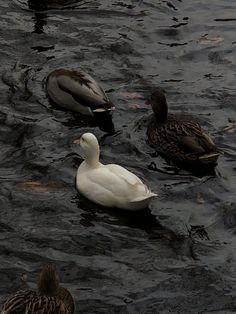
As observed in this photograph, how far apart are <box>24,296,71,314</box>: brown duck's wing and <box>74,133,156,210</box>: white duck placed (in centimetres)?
207

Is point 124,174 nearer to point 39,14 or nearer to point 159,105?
point 159,105

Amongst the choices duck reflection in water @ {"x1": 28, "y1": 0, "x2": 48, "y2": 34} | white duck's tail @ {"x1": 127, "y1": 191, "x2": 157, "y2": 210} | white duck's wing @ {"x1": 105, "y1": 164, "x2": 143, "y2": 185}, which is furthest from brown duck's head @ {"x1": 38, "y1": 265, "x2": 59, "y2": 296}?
duck reflection in water @ {"x1": 28, "y1": 0, "x2": 48, "y2": 34}

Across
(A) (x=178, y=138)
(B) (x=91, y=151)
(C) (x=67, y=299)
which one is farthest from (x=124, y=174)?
(C) (x=67, y=299)

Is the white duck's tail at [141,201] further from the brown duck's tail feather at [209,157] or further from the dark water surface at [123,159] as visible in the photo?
the brown duck's tail feather at [209,157]

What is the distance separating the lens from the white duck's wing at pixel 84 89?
1112 centimetres

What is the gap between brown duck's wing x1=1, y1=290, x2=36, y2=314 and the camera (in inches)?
268

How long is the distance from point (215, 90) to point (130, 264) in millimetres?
4488

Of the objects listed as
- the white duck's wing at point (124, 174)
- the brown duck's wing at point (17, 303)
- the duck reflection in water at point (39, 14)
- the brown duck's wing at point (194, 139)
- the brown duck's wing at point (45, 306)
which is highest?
the brown duck's wing at point (17, 303)

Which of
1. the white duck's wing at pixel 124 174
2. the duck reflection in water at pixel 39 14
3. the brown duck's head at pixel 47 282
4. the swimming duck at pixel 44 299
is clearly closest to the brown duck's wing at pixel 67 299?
the swimming duck at pixel 44 299

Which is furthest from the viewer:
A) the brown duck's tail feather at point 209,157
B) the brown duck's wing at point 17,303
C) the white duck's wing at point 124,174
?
the brown duck's tail feather at point 209,157

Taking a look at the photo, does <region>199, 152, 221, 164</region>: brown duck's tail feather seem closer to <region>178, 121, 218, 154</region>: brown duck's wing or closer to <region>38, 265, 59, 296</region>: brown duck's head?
<region>178, 121, 218, 154</region>: brown duck's wing

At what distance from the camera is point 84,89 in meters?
11.2

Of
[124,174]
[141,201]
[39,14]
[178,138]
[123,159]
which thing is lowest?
[39,14]

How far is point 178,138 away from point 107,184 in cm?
162
